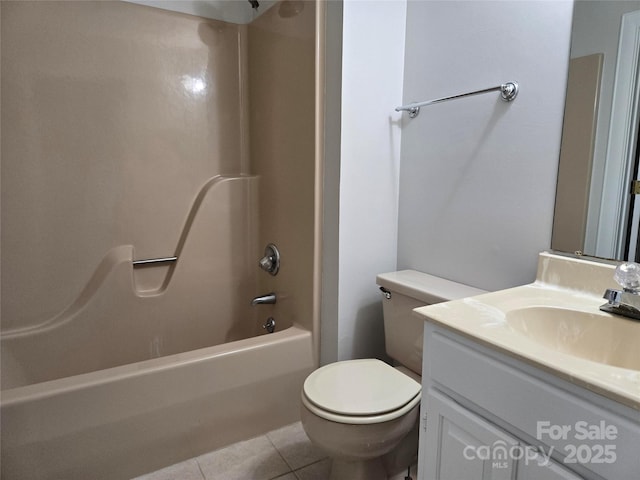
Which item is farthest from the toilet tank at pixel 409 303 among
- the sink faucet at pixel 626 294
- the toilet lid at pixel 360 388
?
the sink faucet at pixel 626 294

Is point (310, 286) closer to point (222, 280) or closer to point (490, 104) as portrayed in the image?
point (222, 280)

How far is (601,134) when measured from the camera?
1.11 metres

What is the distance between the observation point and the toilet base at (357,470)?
1.39 meters

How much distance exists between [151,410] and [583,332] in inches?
56.3

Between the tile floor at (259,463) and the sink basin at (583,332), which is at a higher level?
the sink basin at (583,332)

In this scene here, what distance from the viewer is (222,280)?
2.21 metres

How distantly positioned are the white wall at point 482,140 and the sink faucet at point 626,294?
0.97ft

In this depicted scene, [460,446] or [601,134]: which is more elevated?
[601,134]

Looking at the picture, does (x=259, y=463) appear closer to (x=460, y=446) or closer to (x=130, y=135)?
(x=460, y=446)

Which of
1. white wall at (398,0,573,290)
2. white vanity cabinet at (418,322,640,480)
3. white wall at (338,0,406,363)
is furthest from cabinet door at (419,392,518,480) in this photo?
white wall at (338,0,406,363)

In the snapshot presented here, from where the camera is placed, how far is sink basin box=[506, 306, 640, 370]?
0.93 metres

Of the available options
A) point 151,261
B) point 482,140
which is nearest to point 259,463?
point 151,261

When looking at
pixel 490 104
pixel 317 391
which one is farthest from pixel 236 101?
pixel 317 391

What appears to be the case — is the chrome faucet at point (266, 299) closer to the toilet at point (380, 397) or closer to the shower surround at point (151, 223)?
the shower surround at point (151, 223)
